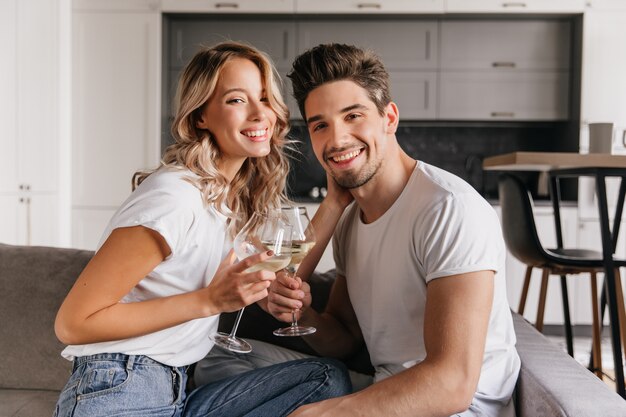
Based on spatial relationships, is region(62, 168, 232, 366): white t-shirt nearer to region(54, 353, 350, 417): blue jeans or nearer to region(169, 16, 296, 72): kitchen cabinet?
region(54, 353, 350, 417): blue jeans

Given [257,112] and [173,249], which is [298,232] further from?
[257,112]

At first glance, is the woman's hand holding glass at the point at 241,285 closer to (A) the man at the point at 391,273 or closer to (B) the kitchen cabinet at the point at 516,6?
(A) the man at the point at 391,273

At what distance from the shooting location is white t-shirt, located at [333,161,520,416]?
4.37ft

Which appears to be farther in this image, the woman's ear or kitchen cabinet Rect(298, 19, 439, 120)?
kitchen cabinet Rect(298, 19, 439, 120)

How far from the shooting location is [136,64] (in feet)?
15.3

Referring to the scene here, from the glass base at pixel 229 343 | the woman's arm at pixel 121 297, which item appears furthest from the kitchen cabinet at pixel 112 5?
the woman's arm at pixel 121 297

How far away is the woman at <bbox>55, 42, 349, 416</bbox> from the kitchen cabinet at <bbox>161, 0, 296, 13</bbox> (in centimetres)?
298

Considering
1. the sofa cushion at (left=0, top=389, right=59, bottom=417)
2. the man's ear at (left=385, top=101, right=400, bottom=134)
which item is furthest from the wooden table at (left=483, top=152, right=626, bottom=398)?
the sofa cushion at (left=0, top=389, right=59, bottom=417)

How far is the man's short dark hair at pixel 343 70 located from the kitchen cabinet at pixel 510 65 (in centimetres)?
318

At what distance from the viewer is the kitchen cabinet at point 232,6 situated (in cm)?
457

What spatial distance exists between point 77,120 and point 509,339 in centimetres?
393

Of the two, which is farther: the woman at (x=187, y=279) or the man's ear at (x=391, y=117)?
the man's ear at (x=391, y=117)

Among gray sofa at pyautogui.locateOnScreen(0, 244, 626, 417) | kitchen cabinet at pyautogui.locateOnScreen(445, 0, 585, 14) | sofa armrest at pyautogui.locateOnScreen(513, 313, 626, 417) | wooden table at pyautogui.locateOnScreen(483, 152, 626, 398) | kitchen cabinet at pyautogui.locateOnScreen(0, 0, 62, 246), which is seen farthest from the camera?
kitchen cabinet at pyautogui.locateOnScreen(445, 0, 585, 14)

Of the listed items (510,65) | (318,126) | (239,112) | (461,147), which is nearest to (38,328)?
(239,112)
